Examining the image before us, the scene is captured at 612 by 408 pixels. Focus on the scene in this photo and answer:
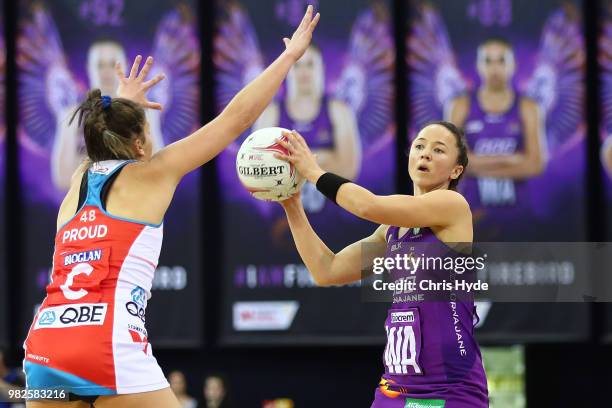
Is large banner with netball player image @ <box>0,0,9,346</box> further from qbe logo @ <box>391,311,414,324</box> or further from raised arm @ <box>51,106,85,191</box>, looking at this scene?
qbe logo @ <box>391,311,414,324</box>

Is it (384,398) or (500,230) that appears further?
(500,230)

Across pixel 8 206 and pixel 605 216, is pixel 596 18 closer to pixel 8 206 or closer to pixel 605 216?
pixel 605 216

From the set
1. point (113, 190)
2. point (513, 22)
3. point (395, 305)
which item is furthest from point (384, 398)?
point (513, 22)

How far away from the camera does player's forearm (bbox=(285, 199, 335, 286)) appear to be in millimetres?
4445

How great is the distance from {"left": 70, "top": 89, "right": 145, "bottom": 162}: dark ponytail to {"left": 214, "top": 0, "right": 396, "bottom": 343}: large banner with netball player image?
6.43 meters

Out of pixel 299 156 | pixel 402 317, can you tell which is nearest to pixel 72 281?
pixel 299 156

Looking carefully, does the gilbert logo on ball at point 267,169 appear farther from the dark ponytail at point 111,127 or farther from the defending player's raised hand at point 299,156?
the dark ponytail at point 111,127

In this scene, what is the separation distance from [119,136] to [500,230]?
22.8ft

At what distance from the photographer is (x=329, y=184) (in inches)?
158

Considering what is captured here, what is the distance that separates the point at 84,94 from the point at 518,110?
4478 mm

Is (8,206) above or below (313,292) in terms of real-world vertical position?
above

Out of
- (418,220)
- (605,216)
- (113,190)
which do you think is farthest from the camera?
(605,216)

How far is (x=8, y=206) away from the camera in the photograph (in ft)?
33.9

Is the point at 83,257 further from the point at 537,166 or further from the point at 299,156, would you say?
the point at 537,166
